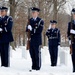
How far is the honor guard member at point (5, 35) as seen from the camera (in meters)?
9.84

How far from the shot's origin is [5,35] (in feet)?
32.7

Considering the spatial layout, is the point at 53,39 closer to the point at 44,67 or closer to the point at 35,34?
the point at 44,67

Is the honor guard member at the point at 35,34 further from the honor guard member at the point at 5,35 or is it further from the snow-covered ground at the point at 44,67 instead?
the honor guard member at the point at 5,35

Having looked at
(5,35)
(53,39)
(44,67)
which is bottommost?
(44,67)

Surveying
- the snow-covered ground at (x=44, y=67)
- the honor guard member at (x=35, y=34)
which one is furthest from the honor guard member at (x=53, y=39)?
the honor guard member at (x=35, y=34)

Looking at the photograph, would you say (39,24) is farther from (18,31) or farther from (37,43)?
(18,31)

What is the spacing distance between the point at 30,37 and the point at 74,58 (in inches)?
57.9

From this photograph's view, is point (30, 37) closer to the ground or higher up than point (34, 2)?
closer to the ground

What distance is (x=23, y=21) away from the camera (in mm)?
41031

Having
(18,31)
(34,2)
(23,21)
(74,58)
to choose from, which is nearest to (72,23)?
(74,58)

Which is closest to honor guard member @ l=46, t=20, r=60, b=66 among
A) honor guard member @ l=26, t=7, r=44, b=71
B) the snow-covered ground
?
the snow-covered ground

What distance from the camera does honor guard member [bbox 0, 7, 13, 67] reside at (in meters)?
9.84

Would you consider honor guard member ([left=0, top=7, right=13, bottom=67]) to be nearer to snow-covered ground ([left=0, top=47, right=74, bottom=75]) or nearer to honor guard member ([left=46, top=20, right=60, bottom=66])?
snow-covered ground ([left=0, top=47, right=74, bottom=75])

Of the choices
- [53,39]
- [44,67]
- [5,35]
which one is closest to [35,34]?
[5,35]
